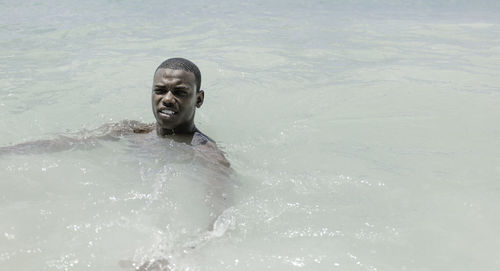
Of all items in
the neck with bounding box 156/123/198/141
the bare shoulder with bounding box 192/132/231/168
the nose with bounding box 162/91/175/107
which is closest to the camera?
the bare shoulder with bounding box 192/132/231/168

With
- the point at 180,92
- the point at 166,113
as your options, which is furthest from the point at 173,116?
the point at 180,92

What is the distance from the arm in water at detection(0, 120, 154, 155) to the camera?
3.44 meters

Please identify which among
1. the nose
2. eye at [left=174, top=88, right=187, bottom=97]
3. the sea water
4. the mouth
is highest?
eye at [left=174, top=88, right=187, bottom=97]

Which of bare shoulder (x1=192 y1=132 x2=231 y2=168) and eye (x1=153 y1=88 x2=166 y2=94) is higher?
eye (x1=153 y1=88 x2=166 y2=94)

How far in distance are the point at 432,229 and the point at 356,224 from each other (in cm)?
41

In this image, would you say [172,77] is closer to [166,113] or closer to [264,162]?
[166,113]

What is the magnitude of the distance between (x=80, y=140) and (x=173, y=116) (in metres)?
0.79

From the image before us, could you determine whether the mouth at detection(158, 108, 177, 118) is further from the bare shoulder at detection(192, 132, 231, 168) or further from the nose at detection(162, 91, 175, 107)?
the bare shoulder at detection(192, 132, 231, 168)

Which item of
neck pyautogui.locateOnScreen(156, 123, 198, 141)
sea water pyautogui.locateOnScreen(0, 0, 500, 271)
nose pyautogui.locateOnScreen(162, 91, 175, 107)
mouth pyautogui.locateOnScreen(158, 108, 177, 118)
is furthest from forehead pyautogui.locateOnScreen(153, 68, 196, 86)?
sea water pyautogui.locateOnScreen(0, 0, 500, 271)

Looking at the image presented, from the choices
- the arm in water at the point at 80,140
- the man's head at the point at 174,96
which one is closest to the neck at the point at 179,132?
the man's head at the point at 174,96

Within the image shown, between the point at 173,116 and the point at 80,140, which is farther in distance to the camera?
the point at 80,140

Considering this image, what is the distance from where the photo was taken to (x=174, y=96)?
11.9ft

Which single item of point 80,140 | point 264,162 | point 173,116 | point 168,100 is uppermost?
point 168,100

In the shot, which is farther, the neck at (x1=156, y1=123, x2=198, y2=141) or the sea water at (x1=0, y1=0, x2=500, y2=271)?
the neck at (x1=156, y1=123, x2=198, y2=141)
